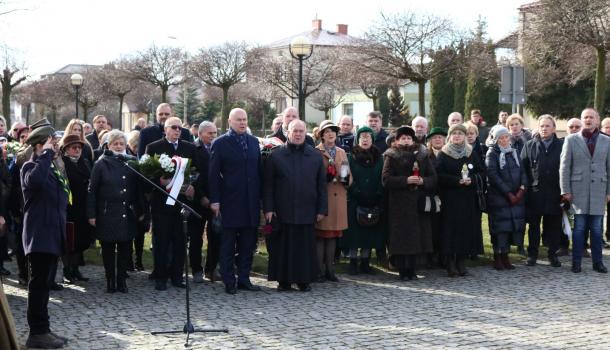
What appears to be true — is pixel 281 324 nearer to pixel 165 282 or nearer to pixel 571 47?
pixel 165 282

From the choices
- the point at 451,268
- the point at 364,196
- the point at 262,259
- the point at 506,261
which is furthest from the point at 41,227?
the point at 506,261

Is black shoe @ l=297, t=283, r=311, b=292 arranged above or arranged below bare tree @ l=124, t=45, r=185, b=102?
below

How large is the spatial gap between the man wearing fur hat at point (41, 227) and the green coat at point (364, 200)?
4.22 m

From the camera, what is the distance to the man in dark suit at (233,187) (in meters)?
9.59

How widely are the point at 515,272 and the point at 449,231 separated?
1153mm

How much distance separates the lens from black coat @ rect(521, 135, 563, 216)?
Result: 11.4 meters

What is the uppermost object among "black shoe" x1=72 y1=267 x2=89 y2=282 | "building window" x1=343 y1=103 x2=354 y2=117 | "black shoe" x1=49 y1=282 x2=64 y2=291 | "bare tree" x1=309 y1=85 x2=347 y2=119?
"building window" x1=343 y1=103 x2=354 y2=117

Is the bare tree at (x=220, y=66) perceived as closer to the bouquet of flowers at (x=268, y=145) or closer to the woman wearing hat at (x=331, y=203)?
the bouquet of flowers at (x=268, y=145)

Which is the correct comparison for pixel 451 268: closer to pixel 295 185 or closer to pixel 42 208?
pixel 295 185

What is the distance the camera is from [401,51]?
36656 millimetres

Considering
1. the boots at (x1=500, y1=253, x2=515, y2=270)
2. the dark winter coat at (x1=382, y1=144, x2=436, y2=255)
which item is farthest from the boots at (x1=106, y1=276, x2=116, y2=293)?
the boots at (x1=500, y1=253, x2=515, y2=270)

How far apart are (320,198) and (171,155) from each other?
6.29 feet

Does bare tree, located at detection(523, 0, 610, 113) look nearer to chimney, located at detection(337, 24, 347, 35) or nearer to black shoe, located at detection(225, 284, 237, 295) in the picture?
black shoe, located at detection(225, 284, 237, 295)

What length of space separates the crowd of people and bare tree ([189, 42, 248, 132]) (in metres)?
41.8
